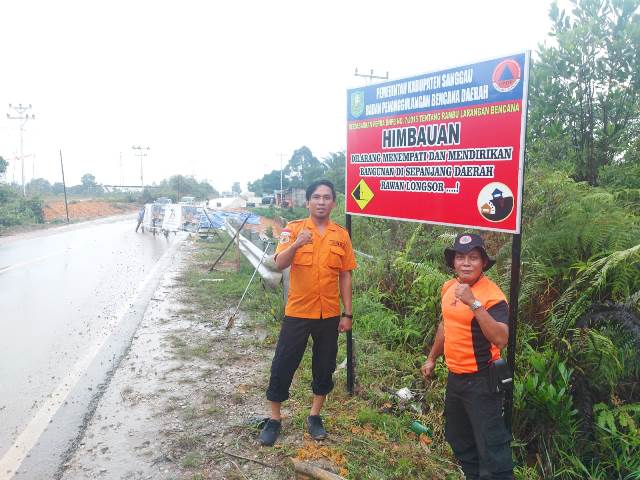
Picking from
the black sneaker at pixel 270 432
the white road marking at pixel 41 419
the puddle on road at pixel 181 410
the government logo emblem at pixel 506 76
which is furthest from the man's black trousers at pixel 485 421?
the white road marking at pixel 41 419

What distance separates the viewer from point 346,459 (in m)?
3.14

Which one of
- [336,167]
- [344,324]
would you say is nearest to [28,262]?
[344,324]

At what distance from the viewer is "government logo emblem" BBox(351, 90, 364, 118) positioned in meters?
4.10

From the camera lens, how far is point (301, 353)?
3422 mm

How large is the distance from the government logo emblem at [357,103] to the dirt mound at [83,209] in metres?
36.2

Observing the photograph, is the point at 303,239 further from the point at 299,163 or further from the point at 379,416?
the point at 299,163

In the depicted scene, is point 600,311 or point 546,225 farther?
point 546,225

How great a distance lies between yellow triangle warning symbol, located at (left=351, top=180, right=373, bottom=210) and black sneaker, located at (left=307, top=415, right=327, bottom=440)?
1793 millimetres

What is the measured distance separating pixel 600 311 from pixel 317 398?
82.5 inches

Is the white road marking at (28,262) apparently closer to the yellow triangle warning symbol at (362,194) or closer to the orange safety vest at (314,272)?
the yellow triangle warning symbol at (362,194)

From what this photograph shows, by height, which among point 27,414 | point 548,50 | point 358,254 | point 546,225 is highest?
point 548,50

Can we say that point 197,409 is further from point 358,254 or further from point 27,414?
point 358,254

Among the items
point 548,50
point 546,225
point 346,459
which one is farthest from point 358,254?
point 346,459

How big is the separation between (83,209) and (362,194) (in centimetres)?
4512
